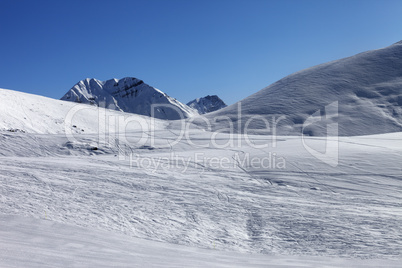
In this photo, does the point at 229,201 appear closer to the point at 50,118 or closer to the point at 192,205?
the point at 192,205

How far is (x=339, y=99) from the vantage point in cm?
3553

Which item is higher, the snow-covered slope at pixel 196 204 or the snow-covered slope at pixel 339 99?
the snow-covered slope at pixel 339 99

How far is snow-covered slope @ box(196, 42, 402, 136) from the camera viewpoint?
98.2 feet

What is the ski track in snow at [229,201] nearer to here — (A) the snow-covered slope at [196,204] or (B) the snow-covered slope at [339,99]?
(A) the snow-covered slope at [196,204]

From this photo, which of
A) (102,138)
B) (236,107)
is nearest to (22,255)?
(102,138)

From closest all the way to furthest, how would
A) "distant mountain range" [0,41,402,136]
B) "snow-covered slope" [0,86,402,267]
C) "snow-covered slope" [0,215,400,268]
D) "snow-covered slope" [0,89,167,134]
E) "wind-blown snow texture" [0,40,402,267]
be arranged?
"snow-covered slope" [0,215,400,268] → "wind-blown snow texture" [0,40,402,267] → "snow-covered slope" [0,86,402,267] → "snow-covered slope" [0,89,167,134] → "distant mountain range" [0,41,402,136]

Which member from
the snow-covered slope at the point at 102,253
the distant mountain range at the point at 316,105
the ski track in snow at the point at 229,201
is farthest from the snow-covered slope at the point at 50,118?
the snow-covered slope at the point at 102,253

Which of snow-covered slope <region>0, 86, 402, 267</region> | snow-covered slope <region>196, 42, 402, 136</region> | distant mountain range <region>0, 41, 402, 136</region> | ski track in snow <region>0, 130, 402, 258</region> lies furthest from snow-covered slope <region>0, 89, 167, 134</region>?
snow-covered slope <region>196, 42, 402, 136</region>

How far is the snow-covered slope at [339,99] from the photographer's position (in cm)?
2992

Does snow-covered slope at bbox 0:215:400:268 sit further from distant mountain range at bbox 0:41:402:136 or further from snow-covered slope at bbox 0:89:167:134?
distant mountain range at bbox 0:41:402:136

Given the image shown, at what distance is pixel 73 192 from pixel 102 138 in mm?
8116

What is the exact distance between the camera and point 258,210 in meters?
7.43

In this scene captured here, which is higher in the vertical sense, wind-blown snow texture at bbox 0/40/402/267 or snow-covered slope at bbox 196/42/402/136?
snow-covered slope at bbox 196/42/402/136

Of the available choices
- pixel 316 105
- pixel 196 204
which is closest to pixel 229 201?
pixel 196 204
